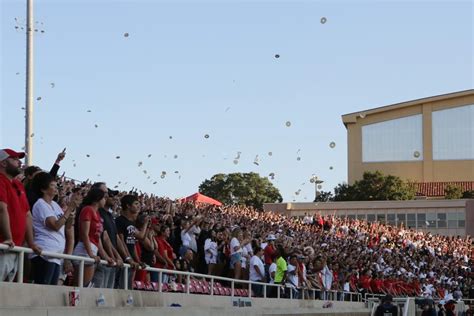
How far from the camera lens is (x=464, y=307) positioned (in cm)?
4097

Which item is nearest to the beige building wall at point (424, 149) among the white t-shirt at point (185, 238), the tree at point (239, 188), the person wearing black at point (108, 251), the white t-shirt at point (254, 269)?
the tree at point (239, 188)

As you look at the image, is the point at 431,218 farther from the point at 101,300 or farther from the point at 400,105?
the point at 101,300

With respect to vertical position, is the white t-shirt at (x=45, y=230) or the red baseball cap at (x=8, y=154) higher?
the red baseball cap at (x=8, y=154)

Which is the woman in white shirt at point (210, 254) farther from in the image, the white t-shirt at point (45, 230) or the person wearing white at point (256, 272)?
the white t-shirt at point (45, 230)

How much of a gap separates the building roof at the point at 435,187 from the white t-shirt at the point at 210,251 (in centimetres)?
7930

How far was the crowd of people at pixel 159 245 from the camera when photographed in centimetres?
1164

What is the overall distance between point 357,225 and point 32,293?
47.0 m

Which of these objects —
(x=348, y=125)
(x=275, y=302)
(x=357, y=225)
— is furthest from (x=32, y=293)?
(x=348, y=125)

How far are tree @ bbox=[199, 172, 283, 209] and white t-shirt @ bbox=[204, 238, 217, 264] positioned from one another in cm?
8269

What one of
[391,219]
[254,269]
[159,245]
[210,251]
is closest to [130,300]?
[159,245]

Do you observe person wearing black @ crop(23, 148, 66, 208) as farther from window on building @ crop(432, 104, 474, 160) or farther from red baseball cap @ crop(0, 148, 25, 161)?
window on building @ crop(432, 104, 474, 160)

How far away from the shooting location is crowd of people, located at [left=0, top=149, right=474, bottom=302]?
11.6m

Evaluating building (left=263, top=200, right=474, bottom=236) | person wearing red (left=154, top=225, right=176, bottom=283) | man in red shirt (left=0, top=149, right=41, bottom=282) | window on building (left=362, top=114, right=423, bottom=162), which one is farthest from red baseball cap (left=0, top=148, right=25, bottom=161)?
window on building (left=362, top=114, right=423, bottom=162)

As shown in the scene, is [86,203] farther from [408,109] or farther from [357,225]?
[408,109]
